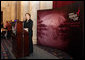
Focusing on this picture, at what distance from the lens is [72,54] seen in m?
4.59

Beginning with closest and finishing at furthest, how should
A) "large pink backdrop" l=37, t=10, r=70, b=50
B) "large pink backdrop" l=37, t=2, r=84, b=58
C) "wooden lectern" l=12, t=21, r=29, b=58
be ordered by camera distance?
"wooden lectern" l=12, t=21, r=29, b=58
"large pink backdrop" l=37, t=2, r=84, b=58
"large pink backdrop" l=37, t=10, r=70, b=50

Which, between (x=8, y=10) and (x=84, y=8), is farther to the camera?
(x=8, y=10)

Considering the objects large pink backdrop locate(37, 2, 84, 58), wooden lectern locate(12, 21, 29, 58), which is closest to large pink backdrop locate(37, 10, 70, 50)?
large pink backdrop locate(37, 2, 84, 58)

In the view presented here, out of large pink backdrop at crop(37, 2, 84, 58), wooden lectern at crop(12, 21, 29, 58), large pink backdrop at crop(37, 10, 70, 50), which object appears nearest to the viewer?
wooden lectern at crop(12, 21, 29, 58)

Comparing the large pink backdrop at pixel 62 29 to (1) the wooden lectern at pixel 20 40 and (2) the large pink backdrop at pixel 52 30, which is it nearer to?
(2) the large pink backdrop at pixel 52 30

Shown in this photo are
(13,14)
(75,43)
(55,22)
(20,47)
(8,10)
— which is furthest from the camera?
(8,10)

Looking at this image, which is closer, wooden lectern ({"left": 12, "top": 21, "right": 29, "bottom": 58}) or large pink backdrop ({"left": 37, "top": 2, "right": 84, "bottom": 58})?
wooden lectern ({"left": 12, "top": 21, "right": 29, "bottom": 58})

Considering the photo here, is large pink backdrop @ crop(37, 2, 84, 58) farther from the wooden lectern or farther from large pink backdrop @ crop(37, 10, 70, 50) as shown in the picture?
the wooden lectern

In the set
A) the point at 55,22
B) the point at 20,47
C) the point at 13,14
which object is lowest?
the point at 20,47

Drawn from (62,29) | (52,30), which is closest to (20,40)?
(62,29)

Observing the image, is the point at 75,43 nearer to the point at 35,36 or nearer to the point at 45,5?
the point at 35,36

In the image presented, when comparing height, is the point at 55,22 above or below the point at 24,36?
above

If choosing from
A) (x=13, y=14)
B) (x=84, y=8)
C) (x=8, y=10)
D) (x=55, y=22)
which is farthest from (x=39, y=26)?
(x=8, y=10)

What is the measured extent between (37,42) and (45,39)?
0.69 m
